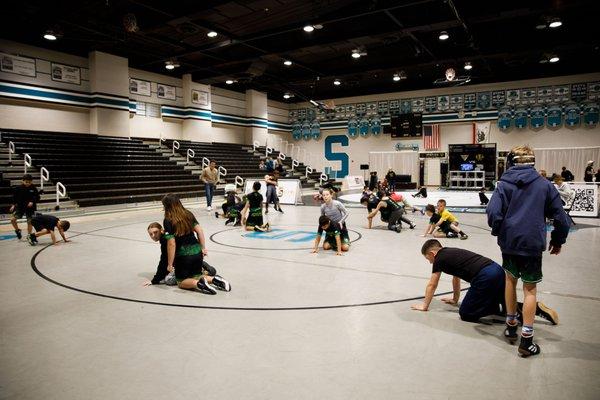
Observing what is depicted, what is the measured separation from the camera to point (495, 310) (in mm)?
3562

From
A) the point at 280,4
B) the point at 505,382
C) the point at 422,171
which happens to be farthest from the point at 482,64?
the point at 505,382

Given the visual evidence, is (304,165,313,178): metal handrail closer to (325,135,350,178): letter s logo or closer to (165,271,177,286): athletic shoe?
(325,135,350,178): letter s logo

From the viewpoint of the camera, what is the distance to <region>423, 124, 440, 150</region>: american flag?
25.8m

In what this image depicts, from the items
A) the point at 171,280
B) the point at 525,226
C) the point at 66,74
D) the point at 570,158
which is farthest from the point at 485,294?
the point at 570,158

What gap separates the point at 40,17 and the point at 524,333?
17.0 meters

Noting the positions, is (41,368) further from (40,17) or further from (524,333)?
(40,17)

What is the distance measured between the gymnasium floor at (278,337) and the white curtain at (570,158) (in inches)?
731

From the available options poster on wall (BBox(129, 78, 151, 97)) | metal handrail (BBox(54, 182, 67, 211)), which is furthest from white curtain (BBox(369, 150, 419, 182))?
metal handrail (BBox(54, 182, 67, 211))

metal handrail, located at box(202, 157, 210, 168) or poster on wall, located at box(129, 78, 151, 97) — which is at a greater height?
poster on wall, located at box(129, 78, 151, 97)

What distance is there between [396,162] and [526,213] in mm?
23461

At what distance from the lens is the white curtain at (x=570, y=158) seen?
20.7 meters

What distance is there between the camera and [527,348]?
113 inches

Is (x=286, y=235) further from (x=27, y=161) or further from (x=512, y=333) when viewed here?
(x=27, y=161)

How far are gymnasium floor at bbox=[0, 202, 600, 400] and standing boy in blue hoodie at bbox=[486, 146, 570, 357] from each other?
1.00ft
